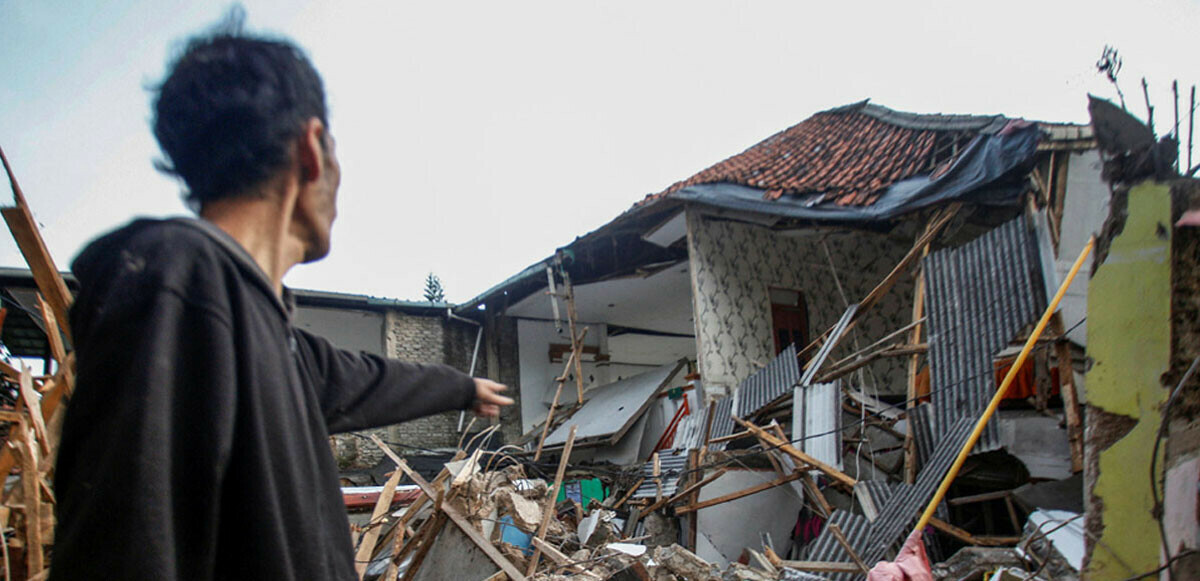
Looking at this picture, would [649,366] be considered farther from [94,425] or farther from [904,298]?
[94,425]

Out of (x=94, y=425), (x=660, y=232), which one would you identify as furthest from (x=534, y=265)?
(x=94, y=425)

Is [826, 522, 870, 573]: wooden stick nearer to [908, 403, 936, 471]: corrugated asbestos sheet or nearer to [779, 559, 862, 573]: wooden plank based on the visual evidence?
[779, 559, 862, 573]: wooden plank

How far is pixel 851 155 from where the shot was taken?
10445 mm

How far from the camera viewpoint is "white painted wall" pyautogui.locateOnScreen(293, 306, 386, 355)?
13375mm

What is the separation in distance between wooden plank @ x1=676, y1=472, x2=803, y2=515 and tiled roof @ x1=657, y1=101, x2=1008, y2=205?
3235 millimetres

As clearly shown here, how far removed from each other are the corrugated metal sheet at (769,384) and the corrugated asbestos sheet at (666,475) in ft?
2.93

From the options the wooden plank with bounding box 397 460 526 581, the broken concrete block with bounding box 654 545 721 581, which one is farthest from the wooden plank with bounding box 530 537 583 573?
the broken concrete block with bounding box 654 545 721 581

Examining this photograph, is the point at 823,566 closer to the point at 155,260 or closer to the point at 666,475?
the point at 666,475

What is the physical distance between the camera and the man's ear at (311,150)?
46.8 inches

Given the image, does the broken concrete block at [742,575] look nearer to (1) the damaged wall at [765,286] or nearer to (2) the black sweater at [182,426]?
(2) the black sweater at [182,426]

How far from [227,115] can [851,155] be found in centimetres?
1046

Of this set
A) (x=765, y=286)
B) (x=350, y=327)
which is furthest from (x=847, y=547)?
(x=350, y=327)

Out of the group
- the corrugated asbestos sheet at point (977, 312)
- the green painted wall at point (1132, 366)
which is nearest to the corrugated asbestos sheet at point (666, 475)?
the corrugated asbestos sheet at point (977, 312)

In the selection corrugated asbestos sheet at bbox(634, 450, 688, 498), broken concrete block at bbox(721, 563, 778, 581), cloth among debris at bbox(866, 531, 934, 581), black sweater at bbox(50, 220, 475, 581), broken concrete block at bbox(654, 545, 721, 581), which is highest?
black sweater at bbox(50, 220, 475, 581)
